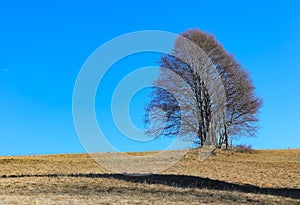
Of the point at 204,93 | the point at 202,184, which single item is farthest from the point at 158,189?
the point at 204,93

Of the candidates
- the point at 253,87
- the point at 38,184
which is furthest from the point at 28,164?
the point at 253,87

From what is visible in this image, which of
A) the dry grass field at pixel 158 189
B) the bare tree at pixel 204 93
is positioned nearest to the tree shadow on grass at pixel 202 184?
the dry grass field at pixel 158 189

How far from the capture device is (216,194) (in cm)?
1370

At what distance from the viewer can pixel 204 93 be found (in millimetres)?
31828

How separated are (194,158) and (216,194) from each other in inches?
601

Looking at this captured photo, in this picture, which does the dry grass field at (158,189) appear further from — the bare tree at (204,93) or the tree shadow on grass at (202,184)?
the bare tree at (204,93)

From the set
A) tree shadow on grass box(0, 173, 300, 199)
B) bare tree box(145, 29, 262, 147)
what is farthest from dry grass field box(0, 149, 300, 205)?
bare tree box(145, 29, 262, 147)

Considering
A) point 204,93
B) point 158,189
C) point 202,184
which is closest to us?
point 158,189

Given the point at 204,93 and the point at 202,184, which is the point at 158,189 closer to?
the point at 202,184

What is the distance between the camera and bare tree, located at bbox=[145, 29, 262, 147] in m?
31.2

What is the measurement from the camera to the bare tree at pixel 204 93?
31203 mm

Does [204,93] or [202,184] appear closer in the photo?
[202,184]

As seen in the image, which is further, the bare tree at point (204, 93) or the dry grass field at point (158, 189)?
the bare tree at point (204, 93)

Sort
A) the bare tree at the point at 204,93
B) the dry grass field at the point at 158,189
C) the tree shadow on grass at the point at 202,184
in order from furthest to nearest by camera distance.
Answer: the bare tree at the point at 204,93, the tree shadow on grass at the point at 202,184, the dry grass field at the point at 158,189
